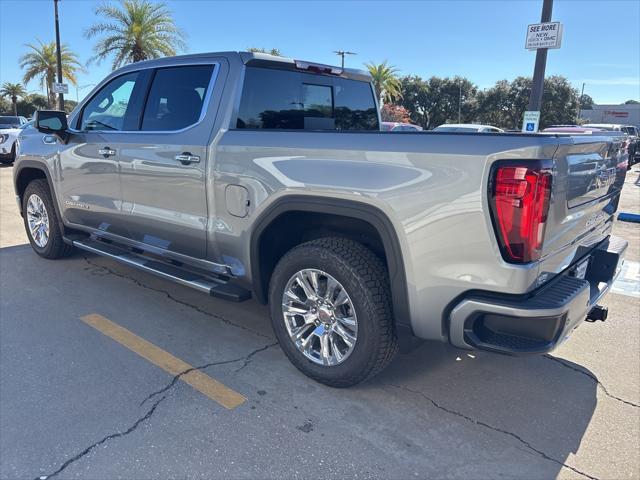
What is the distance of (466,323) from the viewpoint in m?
2.43

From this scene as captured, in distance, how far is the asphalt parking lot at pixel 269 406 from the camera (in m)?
2.46

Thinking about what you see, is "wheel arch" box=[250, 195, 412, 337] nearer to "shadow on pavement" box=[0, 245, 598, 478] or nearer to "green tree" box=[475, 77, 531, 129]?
"shadow on pavement" box=[0, 245, 598, 478]

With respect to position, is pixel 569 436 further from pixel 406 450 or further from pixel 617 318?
pixel 617 318

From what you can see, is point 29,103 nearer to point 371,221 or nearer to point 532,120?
point 532,120

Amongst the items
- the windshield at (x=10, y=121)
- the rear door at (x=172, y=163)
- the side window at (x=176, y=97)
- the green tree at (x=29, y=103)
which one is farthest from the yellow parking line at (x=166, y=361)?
the green tree at (x=29, y=103)

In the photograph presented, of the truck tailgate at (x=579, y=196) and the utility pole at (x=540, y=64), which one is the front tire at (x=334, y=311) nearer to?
the truck tailgate at (x=579, y=196)

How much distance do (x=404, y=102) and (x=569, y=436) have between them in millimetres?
54488

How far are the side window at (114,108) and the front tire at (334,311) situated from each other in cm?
200

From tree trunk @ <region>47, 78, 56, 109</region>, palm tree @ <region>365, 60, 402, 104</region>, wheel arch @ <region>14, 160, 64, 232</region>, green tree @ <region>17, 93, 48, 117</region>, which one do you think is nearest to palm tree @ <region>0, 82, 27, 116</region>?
green tree @ <region>17, 93, 48, 117</region>

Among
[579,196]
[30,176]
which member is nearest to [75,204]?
[30,176]

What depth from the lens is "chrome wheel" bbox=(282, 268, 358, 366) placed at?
294 cm

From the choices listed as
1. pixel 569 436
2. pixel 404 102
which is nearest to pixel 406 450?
pixel 569 436

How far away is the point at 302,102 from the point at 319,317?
5.65 feet

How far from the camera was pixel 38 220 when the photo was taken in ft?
18.2
